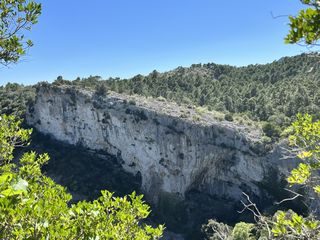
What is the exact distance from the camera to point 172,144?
202ft

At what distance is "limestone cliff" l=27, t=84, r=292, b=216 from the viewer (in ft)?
188

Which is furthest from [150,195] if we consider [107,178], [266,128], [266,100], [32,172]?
[32,172]

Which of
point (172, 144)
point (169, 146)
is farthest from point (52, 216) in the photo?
point (169, 146)

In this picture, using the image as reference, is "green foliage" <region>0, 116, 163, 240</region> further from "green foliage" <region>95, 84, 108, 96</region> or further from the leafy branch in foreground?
"green foliage" <region>95, 84, 108, 96</region>

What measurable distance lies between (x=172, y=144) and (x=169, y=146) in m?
0.68

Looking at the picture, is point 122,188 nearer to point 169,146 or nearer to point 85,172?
point 85,172

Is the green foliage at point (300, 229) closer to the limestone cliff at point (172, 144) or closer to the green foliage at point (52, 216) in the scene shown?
the green foliage at point (52, 216)

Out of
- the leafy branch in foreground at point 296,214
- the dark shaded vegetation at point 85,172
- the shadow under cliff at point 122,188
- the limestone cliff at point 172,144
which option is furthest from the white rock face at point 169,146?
the leafy branch in foreground at point 296,214

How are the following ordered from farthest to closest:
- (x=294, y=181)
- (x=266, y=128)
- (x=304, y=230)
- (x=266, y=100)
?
(x=266, y=100) < (x=266, y=128) < (x=294, y=181) < (x=304, y=230)

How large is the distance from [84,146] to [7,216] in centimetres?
6878

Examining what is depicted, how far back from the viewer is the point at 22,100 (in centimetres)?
8981

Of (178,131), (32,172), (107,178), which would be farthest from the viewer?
(107,178)

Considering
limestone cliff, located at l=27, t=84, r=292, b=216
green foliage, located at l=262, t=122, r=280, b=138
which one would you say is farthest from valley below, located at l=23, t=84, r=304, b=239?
green foliage, located at l=262, t=122, r=280, b=138

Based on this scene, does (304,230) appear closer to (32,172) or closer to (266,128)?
(32,172)
